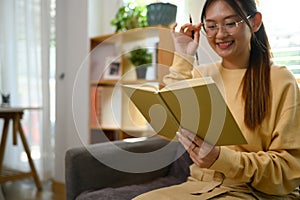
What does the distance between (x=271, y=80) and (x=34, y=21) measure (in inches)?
87.8

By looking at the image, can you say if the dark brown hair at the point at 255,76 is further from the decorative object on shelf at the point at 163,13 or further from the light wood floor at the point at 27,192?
the light wood floor at the point at 27,192

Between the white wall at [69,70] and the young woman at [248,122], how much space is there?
4.60 ft

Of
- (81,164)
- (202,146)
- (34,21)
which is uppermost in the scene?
(34,21)

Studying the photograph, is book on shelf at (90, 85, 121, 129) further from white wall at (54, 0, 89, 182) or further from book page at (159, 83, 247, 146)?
book page at (159, 83, 247, 146)

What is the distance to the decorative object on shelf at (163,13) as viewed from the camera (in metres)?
1.73

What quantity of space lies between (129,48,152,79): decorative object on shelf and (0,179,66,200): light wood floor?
1124mm

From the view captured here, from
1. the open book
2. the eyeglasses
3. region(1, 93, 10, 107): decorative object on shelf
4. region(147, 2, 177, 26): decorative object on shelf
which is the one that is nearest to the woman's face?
the eyeglasses

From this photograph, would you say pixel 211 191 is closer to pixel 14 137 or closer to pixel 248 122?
pixel 248 122

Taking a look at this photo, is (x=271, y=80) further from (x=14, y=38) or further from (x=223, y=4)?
(x=14, y=38)

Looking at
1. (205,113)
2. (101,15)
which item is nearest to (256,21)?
(205,113)

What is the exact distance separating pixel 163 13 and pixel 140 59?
44 centimetres

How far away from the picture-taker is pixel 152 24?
183 centimetres

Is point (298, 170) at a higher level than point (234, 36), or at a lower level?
lower

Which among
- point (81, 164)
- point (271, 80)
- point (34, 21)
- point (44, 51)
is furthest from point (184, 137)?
point (34, 21)
